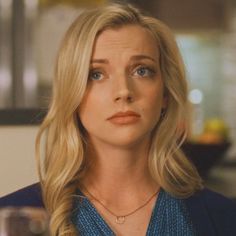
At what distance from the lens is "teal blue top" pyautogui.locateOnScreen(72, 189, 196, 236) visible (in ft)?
3.59

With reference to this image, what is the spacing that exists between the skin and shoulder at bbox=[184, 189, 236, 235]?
11 centimetres

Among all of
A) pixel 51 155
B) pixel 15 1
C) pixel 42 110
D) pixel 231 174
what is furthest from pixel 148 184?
pixel 231 174

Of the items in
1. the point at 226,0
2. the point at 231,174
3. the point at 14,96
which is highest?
the point at 226,0

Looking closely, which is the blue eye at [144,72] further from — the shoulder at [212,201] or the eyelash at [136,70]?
the shoulder at [212,201]

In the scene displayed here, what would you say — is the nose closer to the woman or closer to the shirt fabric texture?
the woman

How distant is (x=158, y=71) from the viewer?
1162 mm

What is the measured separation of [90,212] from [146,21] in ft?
1.55

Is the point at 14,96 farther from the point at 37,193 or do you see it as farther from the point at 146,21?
the point at 146,21

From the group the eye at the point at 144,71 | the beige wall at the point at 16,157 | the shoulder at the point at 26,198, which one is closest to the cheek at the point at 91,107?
the eye at the point at 144,71

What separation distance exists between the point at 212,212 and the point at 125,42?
0.48 m

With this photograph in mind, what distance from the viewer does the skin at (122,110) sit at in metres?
1.06

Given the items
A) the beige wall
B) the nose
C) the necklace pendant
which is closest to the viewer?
the nose

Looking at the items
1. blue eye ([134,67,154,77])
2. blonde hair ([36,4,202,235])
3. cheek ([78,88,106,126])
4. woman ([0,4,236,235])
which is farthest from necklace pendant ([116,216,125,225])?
blue eye ([134,67,154,77])

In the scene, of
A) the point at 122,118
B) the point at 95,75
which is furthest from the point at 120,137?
the point at 95,75
